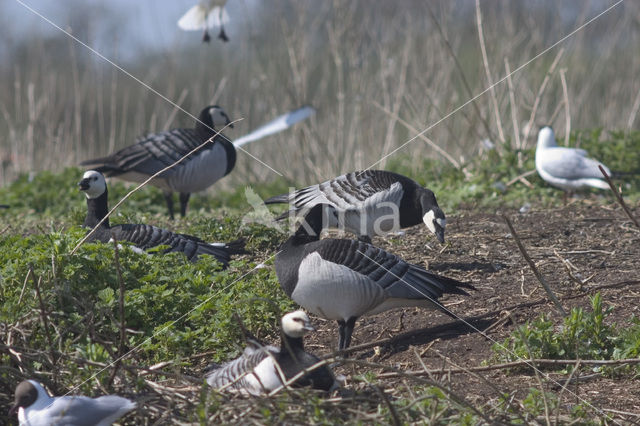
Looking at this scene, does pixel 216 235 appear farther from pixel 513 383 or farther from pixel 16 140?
pixel 16 140

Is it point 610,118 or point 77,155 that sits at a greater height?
point 77,155

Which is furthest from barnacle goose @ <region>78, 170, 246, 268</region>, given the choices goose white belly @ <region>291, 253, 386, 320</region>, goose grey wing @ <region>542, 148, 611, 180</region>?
goose grey wing @ <region>542, 148, 611, 180</region>

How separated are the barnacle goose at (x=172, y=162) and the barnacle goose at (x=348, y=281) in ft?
13.4

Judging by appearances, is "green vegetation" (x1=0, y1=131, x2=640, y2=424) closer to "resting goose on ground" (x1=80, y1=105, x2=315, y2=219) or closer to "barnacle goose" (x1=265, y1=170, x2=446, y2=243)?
"barnacle goose" (x1=265, y1=170, x2=446, y2=243)

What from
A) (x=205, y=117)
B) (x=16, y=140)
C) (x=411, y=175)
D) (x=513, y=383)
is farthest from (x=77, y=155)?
(x=513, y=383)

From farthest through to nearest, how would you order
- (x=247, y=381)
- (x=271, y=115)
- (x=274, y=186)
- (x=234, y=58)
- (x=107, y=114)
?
(x=107, y=114) < (x=234, y=58) < (x=271, y=115) < (x=274, y=186) < (x=247, y=381)

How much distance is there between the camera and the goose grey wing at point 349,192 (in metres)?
6.30

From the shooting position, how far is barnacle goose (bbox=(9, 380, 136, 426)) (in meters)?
3.34

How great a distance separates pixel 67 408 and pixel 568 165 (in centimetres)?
627

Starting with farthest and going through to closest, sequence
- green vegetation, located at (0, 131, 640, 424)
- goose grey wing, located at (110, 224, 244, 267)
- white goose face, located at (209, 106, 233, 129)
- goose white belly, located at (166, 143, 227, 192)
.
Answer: white goose face, located at (209, 106, 233, 129), goose white belly, located at (166, 143, 227, 192), goose grey wing, located at (110, 224, 244, 267), green vegetation, located at (0, 131, 640, 424)

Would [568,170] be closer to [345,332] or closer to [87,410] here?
[345,332]

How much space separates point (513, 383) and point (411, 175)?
560 centimetres

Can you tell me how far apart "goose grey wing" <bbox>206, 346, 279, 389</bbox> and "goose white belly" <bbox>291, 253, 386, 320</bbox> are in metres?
0.67

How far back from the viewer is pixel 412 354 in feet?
15.4
